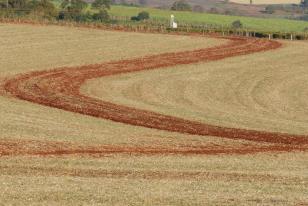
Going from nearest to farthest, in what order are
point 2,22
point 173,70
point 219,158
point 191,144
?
point 219,158
point 191,144
point 173,70
point 2,22

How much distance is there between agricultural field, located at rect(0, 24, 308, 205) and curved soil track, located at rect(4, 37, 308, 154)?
0.26 ft

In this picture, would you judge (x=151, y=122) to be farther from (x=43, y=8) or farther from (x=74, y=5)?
(x=74, y=5)

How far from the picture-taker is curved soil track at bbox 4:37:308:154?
136 feet

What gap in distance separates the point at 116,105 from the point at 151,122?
240 inches

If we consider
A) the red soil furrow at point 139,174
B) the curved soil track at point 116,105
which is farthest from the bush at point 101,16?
the red soil furrow at point 139,174

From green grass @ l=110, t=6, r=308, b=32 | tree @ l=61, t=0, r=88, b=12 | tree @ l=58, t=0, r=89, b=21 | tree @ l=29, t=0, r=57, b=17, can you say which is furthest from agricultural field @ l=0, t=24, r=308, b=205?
green grass @ l=110, t=6, r=308, b=32

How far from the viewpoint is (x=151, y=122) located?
44.1 metres

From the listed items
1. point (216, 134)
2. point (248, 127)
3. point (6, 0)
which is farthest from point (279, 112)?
point (6, 0)

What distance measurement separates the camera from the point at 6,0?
5945 inches

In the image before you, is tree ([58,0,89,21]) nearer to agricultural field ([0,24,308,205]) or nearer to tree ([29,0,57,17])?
tree ([29,0,57,17])

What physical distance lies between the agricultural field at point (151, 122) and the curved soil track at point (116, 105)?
79mm

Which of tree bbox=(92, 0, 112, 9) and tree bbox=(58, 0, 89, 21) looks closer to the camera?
tree bbox=(58, 0, 89, 21)

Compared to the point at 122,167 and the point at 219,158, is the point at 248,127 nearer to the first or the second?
the point at 219,158

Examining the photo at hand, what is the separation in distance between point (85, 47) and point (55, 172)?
5734 centimetres
